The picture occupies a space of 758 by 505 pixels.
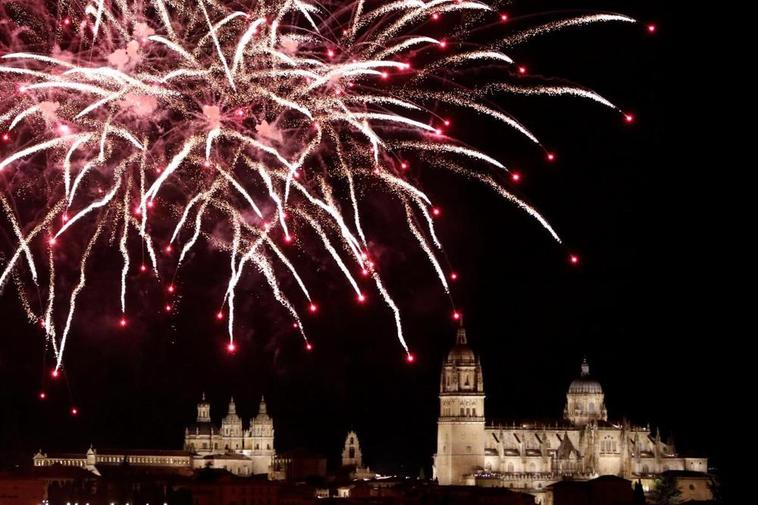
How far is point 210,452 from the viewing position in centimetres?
13275

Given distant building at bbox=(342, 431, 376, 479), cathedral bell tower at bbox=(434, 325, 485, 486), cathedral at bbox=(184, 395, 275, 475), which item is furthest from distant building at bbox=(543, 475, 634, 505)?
cathedral at bbox=(184, 395, 275, 475)

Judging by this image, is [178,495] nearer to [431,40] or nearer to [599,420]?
[599,420]

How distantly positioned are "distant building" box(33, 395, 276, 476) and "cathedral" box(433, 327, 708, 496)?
2836cm

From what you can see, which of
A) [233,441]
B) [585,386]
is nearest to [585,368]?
[585,386]

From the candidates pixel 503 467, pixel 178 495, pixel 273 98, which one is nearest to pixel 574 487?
pixel 503 467

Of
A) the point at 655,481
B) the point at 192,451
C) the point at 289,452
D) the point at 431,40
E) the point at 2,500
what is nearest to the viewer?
the point at 431,40

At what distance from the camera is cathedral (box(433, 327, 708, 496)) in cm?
9956

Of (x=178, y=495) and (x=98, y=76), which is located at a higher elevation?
(x=98, y=76)

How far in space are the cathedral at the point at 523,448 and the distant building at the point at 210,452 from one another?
93.1 feet

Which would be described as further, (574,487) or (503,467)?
(503,467)

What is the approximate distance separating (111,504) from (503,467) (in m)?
25.4

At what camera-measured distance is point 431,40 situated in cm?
3725

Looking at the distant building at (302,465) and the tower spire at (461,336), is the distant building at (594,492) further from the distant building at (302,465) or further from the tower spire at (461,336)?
the distant building at (302,465)

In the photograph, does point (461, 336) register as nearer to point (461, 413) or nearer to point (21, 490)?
point (461, 413)
